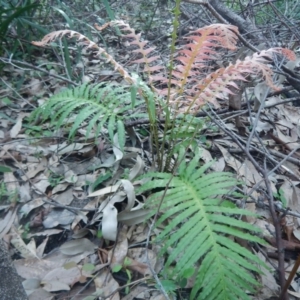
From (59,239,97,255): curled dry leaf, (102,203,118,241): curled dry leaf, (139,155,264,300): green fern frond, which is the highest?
(139,155,264,300): green fern frond

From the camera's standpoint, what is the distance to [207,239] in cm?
128

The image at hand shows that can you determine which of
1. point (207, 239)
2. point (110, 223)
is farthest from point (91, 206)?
point (207, 239)

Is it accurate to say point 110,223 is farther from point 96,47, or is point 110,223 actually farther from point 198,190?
point 96,47

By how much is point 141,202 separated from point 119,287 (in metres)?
0.41

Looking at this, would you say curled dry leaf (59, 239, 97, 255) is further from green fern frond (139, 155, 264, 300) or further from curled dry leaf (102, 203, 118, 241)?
green fern frond (139, 155, 264, 300)

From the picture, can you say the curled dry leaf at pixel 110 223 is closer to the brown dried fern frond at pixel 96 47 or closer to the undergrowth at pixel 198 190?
the undergrowth at pixel 198 190

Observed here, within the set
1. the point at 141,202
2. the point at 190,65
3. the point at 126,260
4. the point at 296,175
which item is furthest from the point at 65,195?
the point at 296,175

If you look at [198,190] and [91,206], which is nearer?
[198,190]

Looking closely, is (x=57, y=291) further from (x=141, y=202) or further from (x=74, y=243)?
(x=141, y=202)

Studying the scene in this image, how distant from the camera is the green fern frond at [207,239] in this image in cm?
119

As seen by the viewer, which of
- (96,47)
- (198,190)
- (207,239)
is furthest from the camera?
(96,47)

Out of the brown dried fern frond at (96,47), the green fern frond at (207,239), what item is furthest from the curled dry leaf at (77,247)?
the brown dried fern frond at (96,47)

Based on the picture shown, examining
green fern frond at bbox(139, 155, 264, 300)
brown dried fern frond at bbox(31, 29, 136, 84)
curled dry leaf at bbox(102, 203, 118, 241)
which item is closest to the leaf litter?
curled dry leaf at bbox(102, 203, 118, 241)

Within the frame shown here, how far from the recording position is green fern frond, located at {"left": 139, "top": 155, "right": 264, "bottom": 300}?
1.19 m
